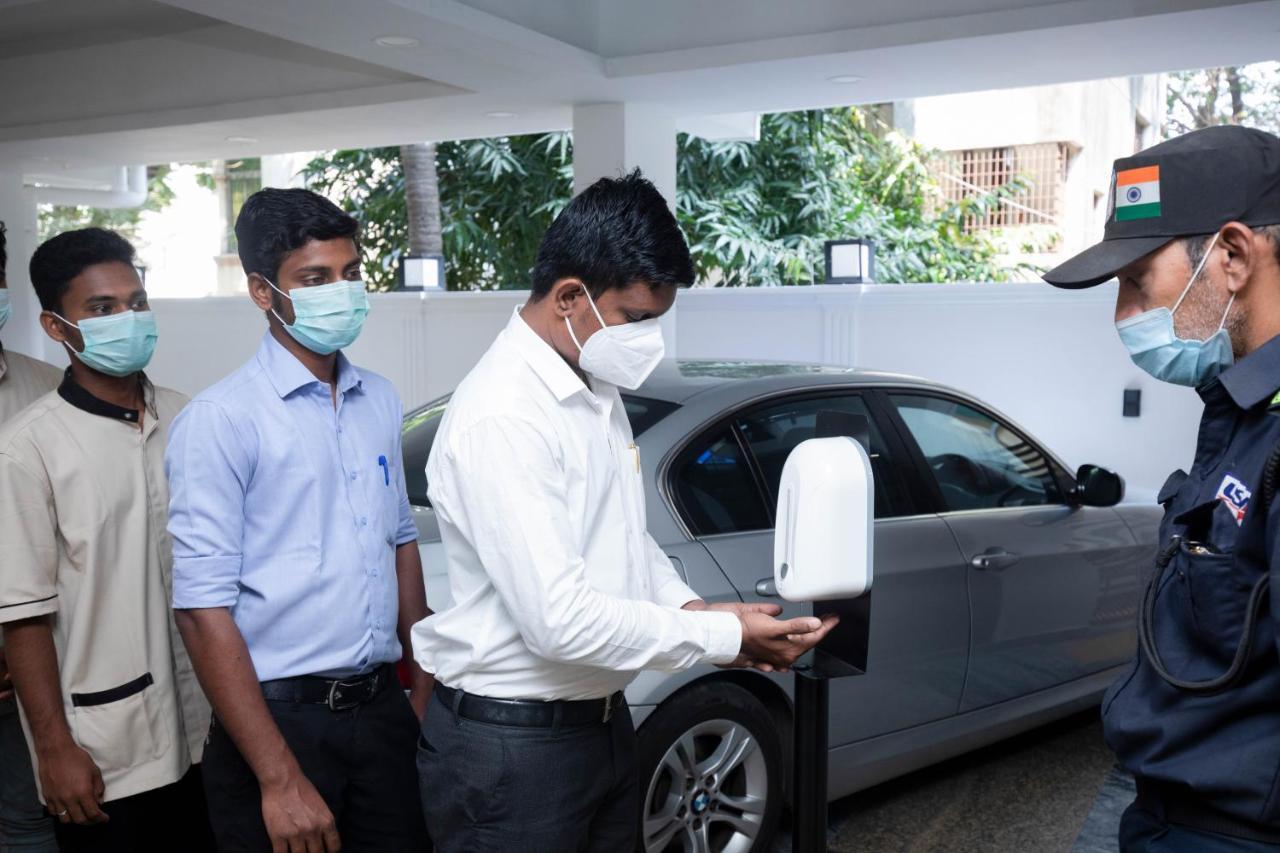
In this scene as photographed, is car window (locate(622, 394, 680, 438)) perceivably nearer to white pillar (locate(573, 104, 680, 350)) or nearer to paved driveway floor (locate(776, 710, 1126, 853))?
paved driveway floor (locate(776, 710, 1126, 853))

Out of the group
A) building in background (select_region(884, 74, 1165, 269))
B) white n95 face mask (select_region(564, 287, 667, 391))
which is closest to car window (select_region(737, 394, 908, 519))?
white n95 face mask (select_region(564, 287, 667, 391))

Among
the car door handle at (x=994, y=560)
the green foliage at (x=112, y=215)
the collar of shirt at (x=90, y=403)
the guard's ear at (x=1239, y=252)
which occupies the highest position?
the green foliage at (x=112, y=215)

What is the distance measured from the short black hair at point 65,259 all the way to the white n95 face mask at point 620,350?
137 centimetres

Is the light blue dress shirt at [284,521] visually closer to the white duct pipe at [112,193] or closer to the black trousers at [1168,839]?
the black trousers at [1168,839]

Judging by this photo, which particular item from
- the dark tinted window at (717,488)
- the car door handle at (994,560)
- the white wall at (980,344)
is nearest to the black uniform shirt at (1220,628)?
the dark tinted window at (717,488)

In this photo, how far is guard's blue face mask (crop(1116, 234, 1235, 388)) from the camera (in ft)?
6.19

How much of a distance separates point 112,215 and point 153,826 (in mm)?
31956

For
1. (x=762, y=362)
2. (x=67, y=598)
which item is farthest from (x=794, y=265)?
(x=67, y=598)

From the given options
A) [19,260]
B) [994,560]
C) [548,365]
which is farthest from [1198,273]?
[19,260]

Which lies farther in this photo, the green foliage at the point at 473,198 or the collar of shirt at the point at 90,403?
the green foliage at the point at 473,198

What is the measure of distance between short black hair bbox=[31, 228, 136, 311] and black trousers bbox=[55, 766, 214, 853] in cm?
114

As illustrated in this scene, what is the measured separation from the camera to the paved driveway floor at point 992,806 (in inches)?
163

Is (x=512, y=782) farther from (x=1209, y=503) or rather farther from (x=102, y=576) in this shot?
(x=1209, y=503)

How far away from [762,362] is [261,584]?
2.44 m
